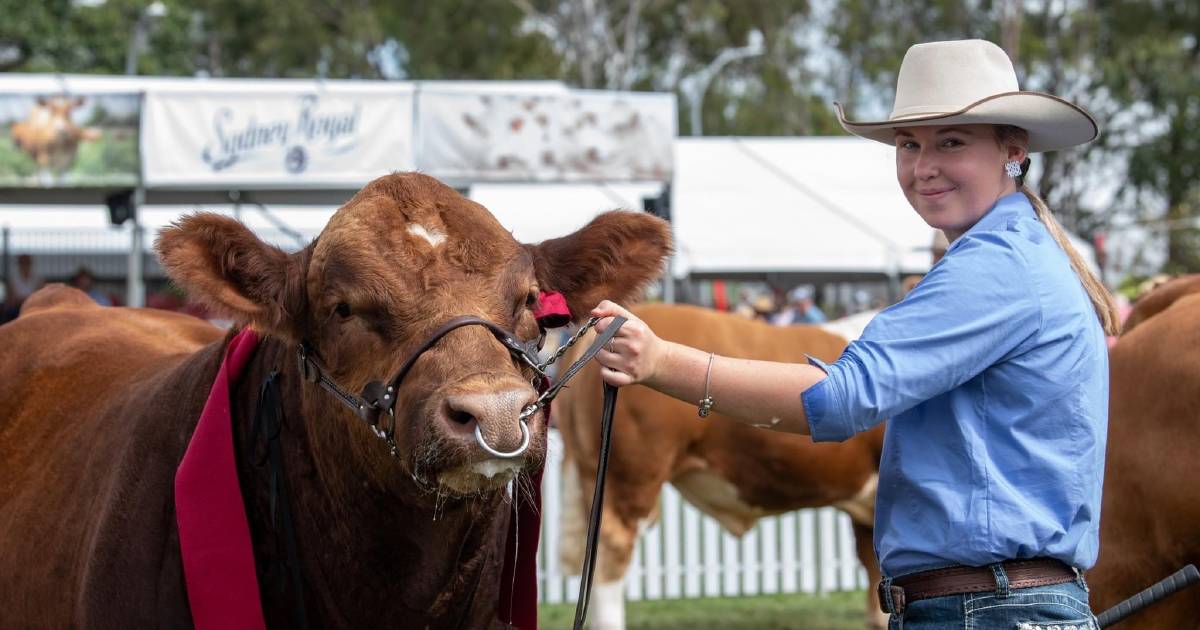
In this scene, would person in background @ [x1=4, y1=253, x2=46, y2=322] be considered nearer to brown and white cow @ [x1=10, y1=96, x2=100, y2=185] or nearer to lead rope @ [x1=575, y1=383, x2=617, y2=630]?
brown and white cow @ [x1=10, y1=96, x2=100, y2=185]

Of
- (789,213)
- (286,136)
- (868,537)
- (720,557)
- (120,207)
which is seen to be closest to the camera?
(868,537)

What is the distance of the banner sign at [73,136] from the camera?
33.7ft

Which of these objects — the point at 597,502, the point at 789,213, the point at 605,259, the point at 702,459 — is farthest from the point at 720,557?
the point at 789,213

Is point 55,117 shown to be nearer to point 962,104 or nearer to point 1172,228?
point 962,104

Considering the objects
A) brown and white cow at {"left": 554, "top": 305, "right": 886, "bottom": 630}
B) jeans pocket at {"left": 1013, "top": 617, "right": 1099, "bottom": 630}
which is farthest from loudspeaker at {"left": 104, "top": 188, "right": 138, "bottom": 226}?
jeans pocket at {"left": 1013, "top": 617, "right": 1099, "bottom": 630}

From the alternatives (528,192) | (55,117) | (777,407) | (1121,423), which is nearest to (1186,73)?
(528,192)

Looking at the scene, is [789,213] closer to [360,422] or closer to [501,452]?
[360,422]

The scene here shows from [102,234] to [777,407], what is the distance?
16.6 meters

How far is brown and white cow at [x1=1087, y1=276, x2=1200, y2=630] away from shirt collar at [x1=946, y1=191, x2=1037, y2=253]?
163 cm

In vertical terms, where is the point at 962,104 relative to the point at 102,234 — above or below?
above

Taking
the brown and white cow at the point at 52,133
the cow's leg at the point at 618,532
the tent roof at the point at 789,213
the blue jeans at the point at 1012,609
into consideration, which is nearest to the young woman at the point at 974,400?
the blue jeans at the point at 1012,609

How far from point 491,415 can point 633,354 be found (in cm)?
31

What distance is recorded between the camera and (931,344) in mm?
2250

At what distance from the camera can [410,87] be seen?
10.7 m
